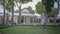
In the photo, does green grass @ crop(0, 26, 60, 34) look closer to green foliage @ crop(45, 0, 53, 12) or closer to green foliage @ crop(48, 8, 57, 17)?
green foliage @ crop(48, 8, 57, 17)

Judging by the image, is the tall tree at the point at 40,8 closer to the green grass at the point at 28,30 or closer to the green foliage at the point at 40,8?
the green foliage at the point at 40,8

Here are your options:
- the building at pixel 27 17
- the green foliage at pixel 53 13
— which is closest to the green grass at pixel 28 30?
the building at pixel 27 17

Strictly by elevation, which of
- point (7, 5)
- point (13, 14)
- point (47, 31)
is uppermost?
point (7, 5)

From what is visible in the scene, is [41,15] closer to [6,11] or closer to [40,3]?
[40,3]

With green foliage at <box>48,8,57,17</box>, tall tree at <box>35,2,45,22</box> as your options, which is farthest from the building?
green foliage at <box>48,8,57,17</box>

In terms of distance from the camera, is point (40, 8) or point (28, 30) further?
point (40, 8)

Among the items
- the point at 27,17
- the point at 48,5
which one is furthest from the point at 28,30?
the point at 48,5

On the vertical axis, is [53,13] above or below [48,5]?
below

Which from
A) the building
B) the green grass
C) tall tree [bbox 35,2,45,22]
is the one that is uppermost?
tall tree [bbox 35,2,45,22]

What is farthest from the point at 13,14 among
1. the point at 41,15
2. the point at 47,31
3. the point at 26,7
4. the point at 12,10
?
the point at 47,31

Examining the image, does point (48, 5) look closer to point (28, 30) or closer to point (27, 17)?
point (27, 17)

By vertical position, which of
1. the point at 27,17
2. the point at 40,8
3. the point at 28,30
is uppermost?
the point at 40,8

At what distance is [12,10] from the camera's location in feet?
9.20

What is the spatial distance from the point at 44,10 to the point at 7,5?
79cm
